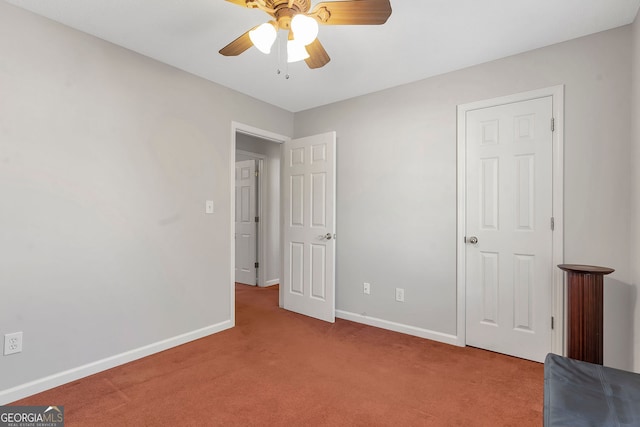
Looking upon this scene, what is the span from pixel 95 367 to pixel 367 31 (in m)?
3.06

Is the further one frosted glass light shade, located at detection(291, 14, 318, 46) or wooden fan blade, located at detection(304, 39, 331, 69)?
wooden fan blade, located at detection(304, 39, 331, 69)

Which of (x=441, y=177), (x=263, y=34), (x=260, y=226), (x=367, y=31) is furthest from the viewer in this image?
(x=260, y=226)

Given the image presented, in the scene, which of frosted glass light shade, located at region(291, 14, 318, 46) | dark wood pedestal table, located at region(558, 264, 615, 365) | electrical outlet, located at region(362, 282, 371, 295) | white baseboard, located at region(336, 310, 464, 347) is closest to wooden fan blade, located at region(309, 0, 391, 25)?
frosted glass light shade, located at region(291, 14, 318, 46)

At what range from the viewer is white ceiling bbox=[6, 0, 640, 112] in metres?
1.96

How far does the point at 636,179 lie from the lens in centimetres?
201

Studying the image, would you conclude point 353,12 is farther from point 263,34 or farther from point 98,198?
point 98,198

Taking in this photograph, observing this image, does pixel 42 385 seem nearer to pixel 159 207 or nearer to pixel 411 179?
pixel 159 207

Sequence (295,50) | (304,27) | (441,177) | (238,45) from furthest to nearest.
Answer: (441,177) → (238,45) → (295,50) → (304,27)

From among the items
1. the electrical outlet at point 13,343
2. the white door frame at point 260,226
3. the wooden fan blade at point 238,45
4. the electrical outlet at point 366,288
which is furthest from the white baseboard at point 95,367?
the wooden fan blade at point 238,45

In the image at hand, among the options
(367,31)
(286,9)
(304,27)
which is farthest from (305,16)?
(367,31)

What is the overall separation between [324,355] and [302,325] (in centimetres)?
75

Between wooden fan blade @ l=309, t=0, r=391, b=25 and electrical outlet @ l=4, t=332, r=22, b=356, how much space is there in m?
2.56

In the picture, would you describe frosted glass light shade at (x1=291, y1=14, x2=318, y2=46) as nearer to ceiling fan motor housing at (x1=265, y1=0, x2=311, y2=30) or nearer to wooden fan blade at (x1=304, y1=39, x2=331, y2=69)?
ceiling fan motor housing at (x1=265, y1=0, x2=311, y2=30)

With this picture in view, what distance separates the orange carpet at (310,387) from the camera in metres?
1.78
